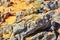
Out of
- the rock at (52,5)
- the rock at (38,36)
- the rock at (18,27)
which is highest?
the rock at (52,5)

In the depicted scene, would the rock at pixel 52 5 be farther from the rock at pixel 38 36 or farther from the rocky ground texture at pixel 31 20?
the rock at pixel 38 36

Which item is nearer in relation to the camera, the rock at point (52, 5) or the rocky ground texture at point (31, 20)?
the rocky ground texture at point (31, 20)

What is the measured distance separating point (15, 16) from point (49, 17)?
4.36 feet

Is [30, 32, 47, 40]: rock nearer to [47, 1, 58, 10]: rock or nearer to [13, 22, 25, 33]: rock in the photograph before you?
[13, 22, 25, 33]: rock

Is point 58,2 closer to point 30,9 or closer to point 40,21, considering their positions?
point 30,9

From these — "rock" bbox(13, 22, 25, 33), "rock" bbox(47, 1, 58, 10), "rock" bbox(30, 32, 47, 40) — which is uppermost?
"rock" bbox(47, 1, 58, 10)

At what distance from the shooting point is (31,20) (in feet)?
27.2

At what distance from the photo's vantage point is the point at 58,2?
9.63m

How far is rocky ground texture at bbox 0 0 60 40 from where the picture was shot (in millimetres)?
8133

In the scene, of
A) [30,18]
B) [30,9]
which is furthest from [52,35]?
[30,9]

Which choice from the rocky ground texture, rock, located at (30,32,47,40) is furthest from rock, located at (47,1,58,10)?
rock, located at (30,32,47,40)

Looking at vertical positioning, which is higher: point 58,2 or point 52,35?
point 58,2

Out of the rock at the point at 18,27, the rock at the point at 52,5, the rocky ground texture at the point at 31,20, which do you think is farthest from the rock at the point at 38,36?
the rock at the point at 52,5

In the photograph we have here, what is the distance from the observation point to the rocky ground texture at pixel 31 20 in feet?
26.7
